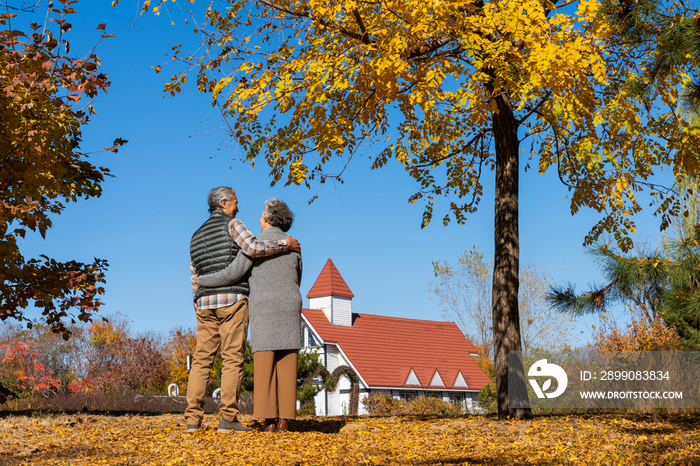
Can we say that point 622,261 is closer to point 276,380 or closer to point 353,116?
point 353,116

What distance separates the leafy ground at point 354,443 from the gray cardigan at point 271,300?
0.68 m

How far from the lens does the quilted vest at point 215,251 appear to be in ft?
14.6

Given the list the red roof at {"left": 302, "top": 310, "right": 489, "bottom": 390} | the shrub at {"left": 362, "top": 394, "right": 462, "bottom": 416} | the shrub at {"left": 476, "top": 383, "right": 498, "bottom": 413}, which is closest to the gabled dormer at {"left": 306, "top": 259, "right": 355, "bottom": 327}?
the red roof at {"left": 302, "top": 310, "right": 489, "bottom": 390}

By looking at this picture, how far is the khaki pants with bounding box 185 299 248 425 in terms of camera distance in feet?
14.3

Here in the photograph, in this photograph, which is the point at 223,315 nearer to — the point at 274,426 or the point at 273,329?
the point at 273,329

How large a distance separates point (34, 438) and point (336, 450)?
2.17m

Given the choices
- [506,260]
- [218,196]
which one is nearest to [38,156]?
[218,196]

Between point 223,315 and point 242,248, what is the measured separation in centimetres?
53

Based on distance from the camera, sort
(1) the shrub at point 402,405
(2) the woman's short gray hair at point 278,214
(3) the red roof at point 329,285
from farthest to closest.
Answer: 1. (3) the red roof at point 329,285
2. (1) the shrub at point 402,405
3. (2) the woman's short gray hair at point 278,214

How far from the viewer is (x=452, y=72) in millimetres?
5645

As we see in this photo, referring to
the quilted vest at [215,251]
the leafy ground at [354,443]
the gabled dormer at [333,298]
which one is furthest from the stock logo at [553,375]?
the gabled dormer at [333,298]

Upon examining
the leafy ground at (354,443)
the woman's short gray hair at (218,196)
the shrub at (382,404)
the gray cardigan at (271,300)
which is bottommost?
the shrub at (382,404)

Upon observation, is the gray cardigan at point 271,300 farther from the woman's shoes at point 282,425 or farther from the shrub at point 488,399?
the shrub at point 488,399

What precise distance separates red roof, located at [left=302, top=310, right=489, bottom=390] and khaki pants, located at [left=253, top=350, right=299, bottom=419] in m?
22.1
